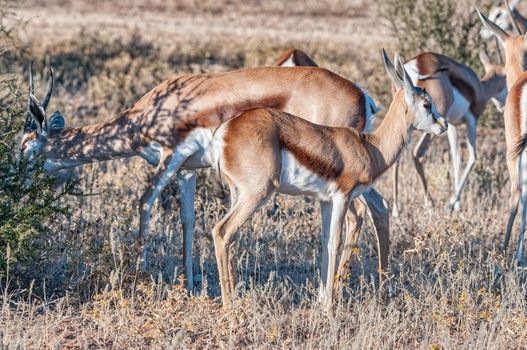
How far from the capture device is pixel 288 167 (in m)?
5.93

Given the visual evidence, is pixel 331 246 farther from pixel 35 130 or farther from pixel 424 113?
pixel 35 130

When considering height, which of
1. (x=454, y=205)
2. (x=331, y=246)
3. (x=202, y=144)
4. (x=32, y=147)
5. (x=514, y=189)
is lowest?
(x=454, y=205)

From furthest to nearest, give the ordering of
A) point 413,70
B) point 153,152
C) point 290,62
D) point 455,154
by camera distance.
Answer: point 455,154
point 413,70
point 290,62
point 153,152

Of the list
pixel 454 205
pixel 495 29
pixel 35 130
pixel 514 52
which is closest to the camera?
pixel 35 130

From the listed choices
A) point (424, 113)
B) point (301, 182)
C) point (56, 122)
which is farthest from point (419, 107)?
point (56, 122)

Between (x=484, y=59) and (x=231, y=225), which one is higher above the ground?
(x=484, y=59)

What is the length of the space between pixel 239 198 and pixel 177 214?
2.61 metres

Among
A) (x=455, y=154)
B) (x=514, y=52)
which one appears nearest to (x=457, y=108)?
(x=455, y=154)

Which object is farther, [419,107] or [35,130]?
[35,130]

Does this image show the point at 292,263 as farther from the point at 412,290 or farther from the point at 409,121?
the point at 409,121

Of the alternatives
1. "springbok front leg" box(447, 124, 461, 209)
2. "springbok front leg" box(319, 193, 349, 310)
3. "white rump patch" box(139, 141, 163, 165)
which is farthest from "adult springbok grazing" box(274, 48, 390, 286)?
"springbok front leg" box(447, 124, 461, 209)

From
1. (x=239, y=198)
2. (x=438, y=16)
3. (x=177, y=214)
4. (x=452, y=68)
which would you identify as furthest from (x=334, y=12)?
(x=239, y=198)

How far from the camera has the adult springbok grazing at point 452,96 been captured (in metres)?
9.86

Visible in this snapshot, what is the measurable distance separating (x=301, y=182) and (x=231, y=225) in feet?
1.75
